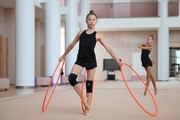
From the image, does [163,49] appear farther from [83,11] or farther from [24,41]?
[24,41]

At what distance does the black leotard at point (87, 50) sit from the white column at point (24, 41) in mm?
8194

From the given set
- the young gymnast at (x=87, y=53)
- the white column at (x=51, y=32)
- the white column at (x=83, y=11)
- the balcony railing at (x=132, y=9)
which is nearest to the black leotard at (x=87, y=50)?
the young gymnast at (x=87, y=53)

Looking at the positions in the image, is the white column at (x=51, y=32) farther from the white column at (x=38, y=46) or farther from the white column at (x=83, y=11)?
the white column at (x=83, y=11)

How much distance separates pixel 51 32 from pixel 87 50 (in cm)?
1108

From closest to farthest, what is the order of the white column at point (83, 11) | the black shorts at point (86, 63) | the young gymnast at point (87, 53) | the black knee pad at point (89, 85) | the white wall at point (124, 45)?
the young gymnast at point (87, 53), the black shorts at point (86, 63), the black knee pad at point (89, 85), the white column at point (83, 11), the white wall at point (124, 45)

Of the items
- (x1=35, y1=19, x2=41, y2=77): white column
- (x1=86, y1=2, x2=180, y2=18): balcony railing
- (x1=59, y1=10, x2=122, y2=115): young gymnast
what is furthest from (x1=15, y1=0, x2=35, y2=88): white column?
(x1=86, y1=2, x2=180, y2=18): balcony railing

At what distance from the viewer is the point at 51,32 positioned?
15.8m

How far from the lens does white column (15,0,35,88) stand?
41.9 ft

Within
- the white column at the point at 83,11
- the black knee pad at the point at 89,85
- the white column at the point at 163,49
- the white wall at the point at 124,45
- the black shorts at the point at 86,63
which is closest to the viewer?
the black shorts at the point at 86,63

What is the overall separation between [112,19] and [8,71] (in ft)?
35.2

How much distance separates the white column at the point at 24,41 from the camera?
12766 mm

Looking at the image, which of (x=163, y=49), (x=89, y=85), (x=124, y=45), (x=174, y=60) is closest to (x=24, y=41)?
(x=89, y=85)

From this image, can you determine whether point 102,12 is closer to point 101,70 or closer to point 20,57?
point 101,70

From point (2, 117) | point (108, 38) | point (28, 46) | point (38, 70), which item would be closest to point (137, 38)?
point (108, 38)
